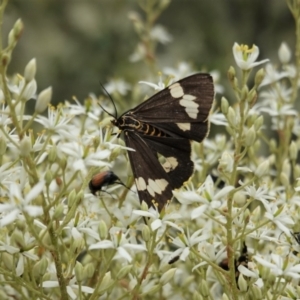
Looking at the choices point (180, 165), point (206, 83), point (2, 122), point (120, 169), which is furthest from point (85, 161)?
point (120, 169)

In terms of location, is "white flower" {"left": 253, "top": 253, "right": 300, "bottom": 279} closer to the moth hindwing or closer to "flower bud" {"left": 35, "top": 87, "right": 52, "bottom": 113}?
the moth hindwing

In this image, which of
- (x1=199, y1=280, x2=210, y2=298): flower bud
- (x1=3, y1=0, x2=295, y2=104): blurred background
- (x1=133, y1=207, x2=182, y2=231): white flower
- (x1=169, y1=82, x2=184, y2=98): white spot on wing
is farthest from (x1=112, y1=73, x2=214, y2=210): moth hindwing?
(x1=3, y1=0, x2=295, y2=104): blurred background

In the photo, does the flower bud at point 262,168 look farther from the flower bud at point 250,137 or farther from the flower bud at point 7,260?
the flower bud at point 7,260

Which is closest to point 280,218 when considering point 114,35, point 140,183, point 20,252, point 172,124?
point 140,183

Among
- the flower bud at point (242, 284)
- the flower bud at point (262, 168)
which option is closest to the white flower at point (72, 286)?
the flower bud at point (242, 284)

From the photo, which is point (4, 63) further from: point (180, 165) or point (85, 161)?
point (180, 165)

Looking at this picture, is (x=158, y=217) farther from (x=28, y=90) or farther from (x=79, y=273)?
(x=28, y=90)
